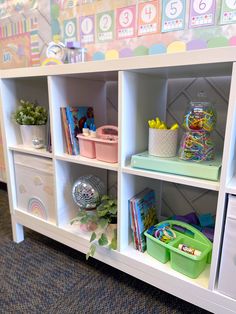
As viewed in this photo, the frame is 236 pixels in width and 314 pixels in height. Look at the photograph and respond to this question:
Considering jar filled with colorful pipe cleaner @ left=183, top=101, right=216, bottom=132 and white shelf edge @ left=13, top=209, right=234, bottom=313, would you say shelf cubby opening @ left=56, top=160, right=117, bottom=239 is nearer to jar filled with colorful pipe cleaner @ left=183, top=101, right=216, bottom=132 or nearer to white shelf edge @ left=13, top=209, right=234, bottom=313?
white shelf edge @ left=13, top=209, right=234, bottom=313

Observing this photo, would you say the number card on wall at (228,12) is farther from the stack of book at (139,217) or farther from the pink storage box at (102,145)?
the stack of book at (139,217)

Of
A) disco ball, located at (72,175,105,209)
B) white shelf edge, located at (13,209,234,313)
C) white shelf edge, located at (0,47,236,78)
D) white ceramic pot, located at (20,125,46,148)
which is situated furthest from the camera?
white ceramic pot, located at (20,125,46,148)

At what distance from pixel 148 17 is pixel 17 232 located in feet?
4.35

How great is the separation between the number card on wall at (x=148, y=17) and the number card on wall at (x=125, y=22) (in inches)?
1.5

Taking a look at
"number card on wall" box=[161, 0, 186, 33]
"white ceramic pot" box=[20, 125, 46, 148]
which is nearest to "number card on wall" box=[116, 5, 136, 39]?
"number card on wall" box=[161, 0, 186, 33]

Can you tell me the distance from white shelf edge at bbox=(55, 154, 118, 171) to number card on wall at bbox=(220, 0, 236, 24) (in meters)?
0.71

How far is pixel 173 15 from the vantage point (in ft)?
3.25

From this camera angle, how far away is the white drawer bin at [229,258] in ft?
2.18

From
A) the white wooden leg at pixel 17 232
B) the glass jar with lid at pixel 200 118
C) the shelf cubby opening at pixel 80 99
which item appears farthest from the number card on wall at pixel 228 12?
the white wooden leg at pixel 17 232

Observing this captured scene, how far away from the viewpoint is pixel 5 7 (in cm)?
158

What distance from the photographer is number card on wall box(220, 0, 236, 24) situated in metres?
0.87

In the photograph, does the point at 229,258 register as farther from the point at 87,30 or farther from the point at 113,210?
the point at 87,30

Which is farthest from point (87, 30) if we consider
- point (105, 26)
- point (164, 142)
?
point (164, 142)

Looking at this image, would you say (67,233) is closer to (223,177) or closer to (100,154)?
(100,154)
